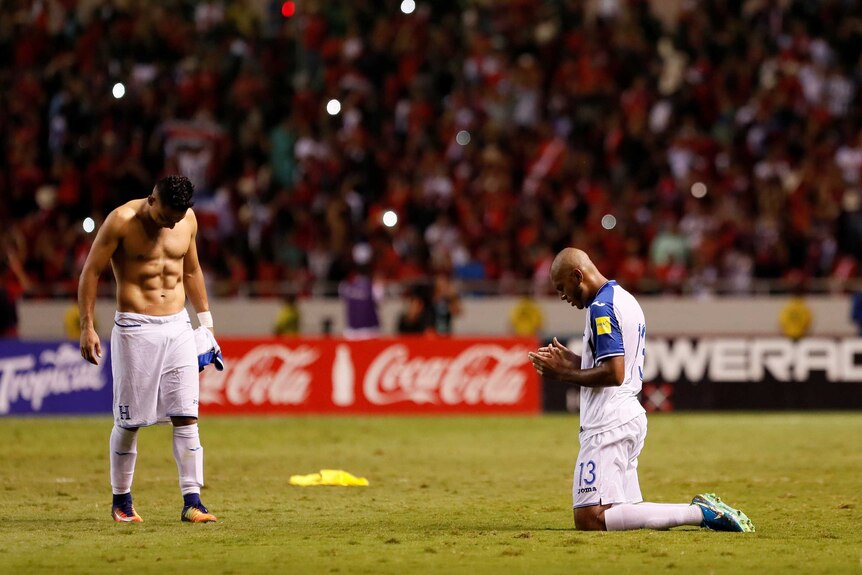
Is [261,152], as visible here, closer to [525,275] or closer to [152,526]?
[525,275]

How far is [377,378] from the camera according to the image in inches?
837

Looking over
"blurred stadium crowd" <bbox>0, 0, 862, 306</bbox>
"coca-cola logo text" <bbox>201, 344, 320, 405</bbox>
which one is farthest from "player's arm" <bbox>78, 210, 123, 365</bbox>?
"blurred stadium crowd" <bbox>0, 0, 862, 306</bbox>

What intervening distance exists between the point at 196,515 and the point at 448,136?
676 inches

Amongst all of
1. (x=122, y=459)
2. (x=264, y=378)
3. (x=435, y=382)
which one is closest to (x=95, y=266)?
(x=122, y=459)

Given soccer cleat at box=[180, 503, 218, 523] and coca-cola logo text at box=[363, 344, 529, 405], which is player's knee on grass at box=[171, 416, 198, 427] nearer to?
soccer cleat at box=[180, 503, 218, 523]

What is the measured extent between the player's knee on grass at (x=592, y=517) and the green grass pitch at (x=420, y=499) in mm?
124

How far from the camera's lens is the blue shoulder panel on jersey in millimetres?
8891

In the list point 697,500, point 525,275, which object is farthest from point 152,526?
point 525,275

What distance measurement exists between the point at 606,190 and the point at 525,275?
2267 mm

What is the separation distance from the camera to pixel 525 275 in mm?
24312

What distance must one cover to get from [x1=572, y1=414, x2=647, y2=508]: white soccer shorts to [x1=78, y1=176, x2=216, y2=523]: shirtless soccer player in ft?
8.43

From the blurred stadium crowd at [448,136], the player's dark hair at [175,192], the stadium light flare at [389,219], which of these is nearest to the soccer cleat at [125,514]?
the player's dark hair at [175,192]

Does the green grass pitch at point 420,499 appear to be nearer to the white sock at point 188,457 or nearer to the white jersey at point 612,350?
the white sock at point 188,457

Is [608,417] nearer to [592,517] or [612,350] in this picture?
[612,350]
